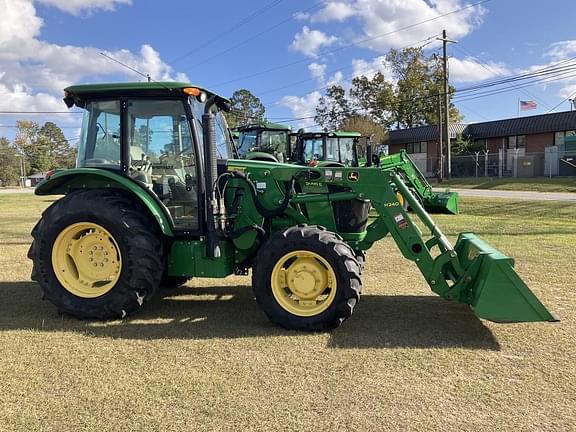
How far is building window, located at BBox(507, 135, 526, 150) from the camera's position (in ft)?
128

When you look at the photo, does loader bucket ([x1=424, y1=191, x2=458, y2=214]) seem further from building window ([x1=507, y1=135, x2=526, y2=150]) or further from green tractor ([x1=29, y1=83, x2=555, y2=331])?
building window ([x1=507, y1=135, x2=526, y2=150])

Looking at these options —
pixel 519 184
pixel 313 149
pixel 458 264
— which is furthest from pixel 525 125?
pixel 458 264

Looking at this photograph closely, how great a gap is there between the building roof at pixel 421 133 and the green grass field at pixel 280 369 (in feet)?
131

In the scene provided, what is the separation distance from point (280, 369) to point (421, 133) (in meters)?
44.5

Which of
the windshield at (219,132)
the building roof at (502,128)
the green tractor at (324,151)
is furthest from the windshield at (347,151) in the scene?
the building roof at (502,128)

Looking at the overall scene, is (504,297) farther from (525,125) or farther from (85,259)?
(525,125)

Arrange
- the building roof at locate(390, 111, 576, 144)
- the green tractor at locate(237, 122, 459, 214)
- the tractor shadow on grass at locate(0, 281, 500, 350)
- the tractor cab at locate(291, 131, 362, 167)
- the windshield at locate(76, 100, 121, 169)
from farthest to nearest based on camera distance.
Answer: the building roof at locate(390, 111, 576, 144), the tractor cab at locate(291, 131, 362, 167), the green tractor at locate(237, 122, 459, 214), the windshield at locate(76, 100, 121, 169), the tractor shadow on grass at locate(0, 281, 500, 350)

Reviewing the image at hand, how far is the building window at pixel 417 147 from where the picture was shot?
46.2m

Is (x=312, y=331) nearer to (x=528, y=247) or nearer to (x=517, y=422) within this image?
(x=517, y=422)

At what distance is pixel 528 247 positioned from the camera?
874 cm

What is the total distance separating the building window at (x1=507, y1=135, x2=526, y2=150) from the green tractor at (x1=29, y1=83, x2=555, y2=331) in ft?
125

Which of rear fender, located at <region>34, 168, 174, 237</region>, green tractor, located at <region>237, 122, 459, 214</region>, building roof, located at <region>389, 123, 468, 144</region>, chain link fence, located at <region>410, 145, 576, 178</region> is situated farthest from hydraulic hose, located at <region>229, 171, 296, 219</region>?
building roof, located at <region>389, 123, 468, 144</region>

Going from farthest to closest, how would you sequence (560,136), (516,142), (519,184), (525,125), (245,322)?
(516,142)
(525,125)
(560,136)
(519,184)
(245,322)

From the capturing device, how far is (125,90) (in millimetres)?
5039
